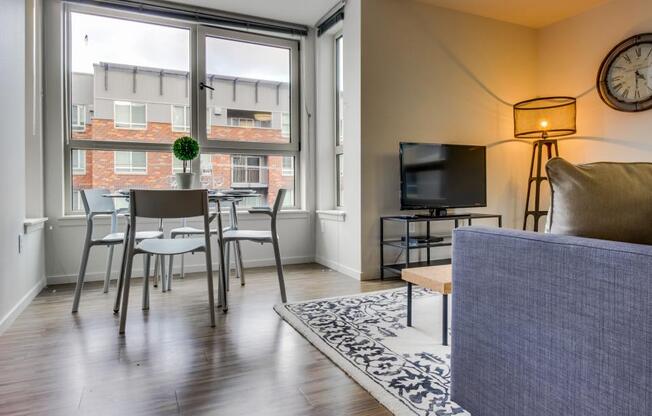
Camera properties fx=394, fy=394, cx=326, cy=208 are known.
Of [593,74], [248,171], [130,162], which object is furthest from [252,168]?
[593,74]

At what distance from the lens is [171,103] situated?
3.88 metres

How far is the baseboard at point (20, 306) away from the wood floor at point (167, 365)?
44mm

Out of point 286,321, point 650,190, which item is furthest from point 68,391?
point 650,190

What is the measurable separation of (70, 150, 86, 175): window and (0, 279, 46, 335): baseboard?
99cm

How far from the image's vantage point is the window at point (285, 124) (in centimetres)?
434

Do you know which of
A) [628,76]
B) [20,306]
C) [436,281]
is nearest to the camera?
[436,281]

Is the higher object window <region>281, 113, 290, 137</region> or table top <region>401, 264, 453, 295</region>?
window <region>281, 113, 290, 137</region>

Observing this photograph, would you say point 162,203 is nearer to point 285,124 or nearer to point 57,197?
point 57,197

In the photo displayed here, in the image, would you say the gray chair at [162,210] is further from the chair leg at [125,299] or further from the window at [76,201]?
the window at [76,201]

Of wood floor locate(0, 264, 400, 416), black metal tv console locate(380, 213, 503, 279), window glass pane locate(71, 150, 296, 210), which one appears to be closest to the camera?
wood floor locate(0, 264, 400, 416)

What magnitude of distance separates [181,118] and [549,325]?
3.73m

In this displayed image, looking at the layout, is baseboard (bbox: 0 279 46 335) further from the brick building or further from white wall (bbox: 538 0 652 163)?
white wall (bbox: 538 0 652 163)

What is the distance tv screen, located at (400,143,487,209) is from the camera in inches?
136

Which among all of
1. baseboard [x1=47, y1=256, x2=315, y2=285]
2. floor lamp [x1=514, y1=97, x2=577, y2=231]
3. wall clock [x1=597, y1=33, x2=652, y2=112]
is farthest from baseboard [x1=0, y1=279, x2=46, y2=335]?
wall clock [x1=597, y1=33, x2=652, y2=112]
